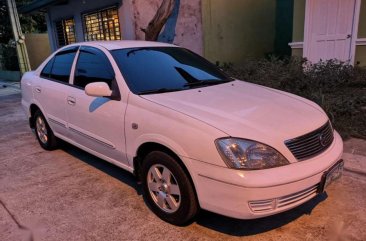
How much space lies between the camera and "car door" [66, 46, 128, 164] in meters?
3.52

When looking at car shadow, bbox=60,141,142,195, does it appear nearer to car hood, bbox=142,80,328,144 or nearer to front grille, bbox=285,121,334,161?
car hood, bbox=142,80,328,144

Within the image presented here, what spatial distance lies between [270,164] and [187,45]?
8497mm

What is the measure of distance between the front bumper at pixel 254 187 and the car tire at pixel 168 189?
0.12 meters

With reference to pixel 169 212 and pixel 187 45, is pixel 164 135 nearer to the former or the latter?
pixel 169 212

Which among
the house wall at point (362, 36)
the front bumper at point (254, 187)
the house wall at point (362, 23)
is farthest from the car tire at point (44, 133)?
the house wall at point (362, 23)

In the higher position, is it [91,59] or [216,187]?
[91,59]

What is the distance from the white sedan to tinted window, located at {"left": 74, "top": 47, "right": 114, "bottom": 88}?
0.04 feet

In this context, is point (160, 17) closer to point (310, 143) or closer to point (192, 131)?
point (192, 131)

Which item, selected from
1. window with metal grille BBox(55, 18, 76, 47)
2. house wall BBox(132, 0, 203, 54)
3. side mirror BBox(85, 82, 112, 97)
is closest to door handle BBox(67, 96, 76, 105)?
side mirror BBox(85, 82, 112, 97)

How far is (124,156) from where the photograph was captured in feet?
11.5

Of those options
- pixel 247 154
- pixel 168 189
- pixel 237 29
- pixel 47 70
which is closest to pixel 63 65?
pixel 47 70

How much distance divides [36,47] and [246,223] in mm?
16538

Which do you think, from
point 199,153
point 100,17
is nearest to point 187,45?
point 100,17

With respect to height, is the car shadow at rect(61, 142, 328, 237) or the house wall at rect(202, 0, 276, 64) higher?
the house wall at rect(202, 0, 276, 64)
